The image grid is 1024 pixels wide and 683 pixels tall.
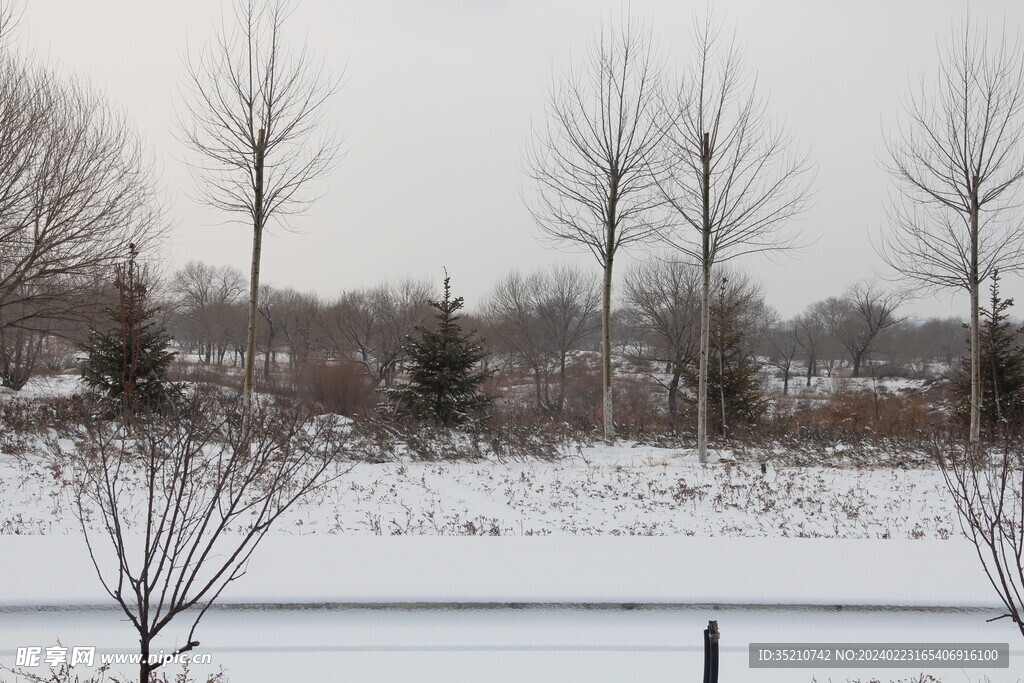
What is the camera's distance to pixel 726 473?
965cm

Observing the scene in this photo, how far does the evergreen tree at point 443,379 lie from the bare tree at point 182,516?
5422 millimetres

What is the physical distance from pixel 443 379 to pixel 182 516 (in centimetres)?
1032

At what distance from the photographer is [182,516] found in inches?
163

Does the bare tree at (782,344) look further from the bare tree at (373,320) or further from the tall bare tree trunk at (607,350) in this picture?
the tall bare tree trunk at (607,350)

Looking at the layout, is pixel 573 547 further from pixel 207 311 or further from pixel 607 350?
pixel 207 311

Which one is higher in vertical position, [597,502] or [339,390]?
[339,390]

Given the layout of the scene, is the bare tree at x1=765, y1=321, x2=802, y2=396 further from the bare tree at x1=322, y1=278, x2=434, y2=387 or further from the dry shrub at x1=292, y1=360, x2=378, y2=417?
the dry shrub at x1=292, y1=360, x2=378, y2=417

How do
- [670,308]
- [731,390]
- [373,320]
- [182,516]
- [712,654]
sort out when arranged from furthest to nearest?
[373,320] < [670,308] < [731,390] < [182,516] < [712,654]

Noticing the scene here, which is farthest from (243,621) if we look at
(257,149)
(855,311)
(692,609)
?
(855,311)

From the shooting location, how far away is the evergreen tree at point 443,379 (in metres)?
14.5

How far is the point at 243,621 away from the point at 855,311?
198 ft

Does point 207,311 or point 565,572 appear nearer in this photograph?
point 565,572

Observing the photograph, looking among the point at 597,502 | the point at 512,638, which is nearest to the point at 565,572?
the point at 512,638

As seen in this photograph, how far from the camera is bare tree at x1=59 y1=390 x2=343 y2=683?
2975mm
